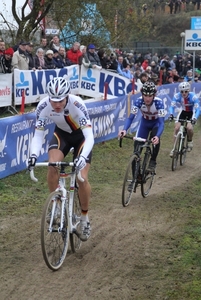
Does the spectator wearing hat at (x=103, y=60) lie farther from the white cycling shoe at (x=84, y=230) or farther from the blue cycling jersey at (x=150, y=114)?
the white cycling shoe at (x=84, y=230)

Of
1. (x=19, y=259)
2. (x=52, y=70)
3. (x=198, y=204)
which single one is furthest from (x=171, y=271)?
(x=52, y=70)

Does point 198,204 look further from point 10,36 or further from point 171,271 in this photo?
point 10,36

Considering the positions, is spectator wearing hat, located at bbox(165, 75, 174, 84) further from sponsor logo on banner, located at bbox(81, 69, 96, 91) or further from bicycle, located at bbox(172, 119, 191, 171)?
bicycle, located at bbox(172, 119, 191, 171)

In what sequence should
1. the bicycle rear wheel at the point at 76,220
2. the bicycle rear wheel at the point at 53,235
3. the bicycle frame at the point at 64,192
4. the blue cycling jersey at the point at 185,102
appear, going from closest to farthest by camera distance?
the bicycle rear wheel at the point at 53,235 < the bicycle frame at the point at 64,192 < the bicycle rear wheel at the point at 76,220 < the blue cycling jersey at the point at 185,102

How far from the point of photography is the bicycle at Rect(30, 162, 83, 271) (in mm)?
5707

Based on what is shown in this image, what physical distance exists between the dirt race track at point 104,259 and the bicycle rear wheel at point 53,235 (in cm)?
13

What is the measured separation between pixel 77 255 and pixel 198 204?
10.6ft

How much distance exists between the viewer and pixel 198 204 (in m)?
9.07

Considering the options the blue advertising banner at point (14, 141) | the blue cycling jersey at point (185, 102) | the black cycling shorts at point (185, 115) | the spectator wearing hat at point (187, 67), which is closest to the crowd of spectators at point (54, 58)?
the blue advertising banner at point (14, 141)

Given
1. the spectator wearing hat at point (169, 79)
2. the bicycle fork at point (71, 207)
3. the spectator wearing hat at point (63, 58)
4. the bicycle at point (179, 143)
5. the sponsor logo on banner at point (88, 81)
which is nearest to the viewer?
the bicycle fork at point (71, 207)

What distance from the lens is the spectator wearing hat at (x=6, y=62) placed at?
13.6 metres

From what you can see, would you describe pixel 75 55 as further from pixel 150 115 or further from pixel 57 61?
pixel 150 115

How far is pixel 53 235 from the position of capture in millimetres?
5941

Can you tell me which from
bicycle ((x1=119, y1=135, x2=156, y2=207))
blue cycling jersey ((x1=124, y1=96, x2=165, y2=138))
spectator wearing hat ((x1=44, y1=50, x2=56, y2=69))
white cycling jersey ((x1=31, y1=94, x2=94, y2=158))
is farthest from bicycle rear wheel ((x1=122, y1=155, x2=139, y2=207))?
spectator wearing hat ((x1=44, y1=50, x2=56, y2=69))
